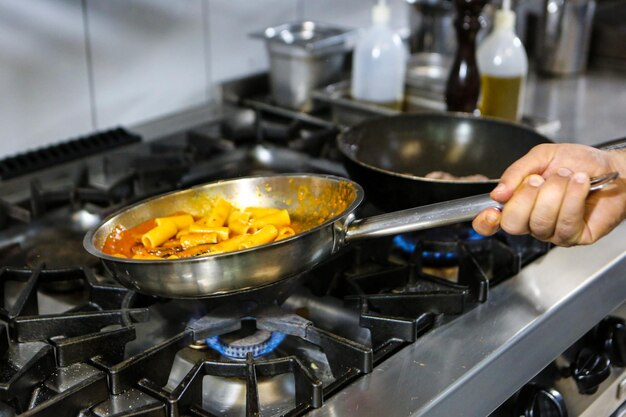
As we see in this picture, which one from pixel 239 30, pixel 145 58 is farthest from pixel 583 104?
pixel 145 58

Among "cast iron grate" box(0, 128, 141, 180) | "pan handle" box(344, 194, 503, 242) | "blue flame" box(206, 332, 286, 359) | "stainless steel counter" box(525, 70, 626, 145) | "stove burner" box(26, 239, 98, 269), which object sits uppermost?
"pan handle" box(344, 194, 503, 242)

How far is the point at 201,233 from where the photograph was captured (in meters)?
0.84

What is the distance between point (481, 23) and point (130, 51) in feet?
1.93

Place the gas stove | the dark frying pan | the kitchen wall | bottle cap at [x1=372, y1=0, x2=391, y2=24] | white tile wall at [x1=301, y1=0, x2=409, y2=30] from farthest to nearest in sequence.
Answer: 1. white tile wall at [x1=301, y1=0, x2=409, y2=30]
2. bottle cap at [x1=372, y1=0, x2=391, y2=24]
3. the kitchen wall
4. the dark frying pan
5. the gas stove

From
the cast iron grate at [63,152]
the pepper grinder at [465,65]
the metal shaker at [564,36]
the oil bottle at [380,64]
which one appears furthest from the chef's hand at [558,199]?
the metal shaker at [564,36]

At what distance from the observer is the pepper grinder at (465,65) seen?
1288 mm

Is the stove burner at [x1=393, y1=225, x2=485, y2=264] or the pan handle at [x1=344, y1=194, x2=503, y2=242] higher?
the pan handle at [x1=344, y1=194, x2=503, y2=242]

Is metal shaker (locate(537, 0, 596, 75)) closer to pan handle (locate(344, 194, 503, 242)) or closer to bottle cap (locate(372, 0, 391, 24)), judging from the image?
bottle cap (locate(372, 0, 391, 24))

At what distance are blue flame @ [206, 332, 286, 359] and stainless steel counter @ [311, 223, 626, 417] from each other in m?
0.11

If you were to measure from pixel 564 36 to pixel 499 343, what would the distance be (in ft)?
3.64

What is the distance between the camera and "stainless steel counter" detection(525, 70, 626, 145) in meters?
1.42

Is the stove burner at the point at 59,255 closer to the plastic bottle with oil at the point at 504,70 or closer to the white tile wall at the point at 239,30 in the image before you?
the white tile wall at the point at 239,30

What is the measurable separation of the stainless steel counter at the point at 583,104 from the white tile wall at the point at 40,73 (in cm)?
81

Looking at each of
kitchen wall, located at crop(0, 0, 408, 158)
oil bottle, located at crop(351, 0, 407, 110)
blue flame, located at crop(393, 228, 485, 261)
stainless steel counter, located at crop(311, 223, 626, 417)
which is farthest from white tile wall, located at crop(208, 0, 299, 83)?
stainless steel counter, located at crop(311, 223, 626, 417)
